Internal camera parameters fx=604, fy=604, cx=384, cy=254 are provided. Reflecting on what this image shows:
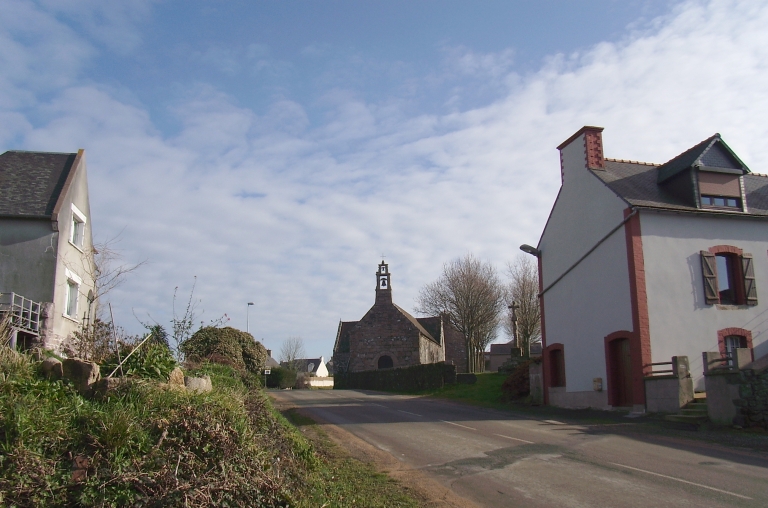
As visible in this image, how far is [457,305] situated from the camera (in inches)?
2050

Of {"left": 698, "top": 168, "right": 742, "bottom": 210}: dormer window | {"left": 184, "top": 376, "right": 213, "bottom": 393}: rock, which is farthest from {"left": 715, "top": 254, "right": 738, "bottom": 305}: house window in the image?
{"left": 184, "top": 376, "right": 213, "bottom": 393}: rock

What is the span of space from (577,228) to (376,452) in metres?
15.3

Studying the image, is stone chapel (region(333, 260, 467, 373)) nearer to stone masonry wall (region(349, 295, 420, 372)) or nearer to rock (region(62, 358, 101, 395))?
stone masonry wall (region(349, 295, 420, 372))

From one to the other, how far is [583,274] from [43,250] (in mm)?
19510

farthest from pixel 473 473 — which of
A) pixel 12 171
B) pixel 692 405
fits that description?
pixel 12 171

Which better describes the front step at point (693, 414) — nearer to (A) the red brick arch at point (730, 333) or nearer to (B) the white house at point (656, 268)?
(B) the white house at point (656, 268)

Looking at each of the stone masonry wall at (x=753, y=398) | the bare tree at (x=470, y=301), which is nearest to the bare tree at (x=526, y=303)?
the bare tree at (x=470, y=301)

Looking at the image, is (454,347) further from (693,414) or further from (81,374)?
(81,374)

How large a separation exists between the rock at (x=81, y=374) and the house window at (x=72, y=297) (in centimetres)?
1604

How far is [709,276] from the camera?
20844mm

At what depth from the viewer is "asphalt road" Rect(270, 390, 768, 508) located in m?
8.03

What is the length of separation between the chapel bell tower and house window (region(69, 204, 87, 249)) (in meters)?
35.4

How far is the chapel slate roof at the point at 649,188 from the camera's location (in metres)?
21.2

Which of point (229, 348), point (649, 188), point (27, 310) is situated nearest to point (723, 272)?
point (649, 188)
